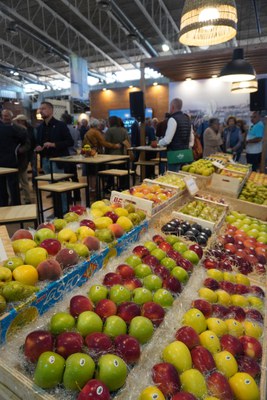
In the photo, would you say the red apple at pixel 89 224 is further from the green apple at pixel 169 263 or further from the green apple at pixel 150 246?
the green apple at pixel 169 263

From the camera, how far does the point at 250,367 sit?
107 cm

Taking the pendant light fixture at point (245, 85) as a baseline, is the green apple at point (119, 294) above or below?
below

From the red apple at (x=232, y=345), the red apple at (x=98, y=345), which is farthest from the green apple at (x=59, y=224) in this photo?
the red apple at (x=232, y=345)

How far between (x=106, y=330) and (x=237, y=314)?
621 mm

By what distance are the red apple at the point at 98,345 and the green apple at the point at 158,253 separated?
2.34 feet

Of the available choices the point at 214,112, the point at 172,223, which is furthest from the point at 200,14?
the point at 214,112

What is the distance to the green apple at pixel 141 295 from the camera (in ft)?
4.28

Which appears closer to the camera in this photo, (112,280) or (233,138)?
(112,280)

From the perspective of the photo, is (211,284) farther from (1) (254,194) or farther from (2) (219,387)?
(1) (254,194)

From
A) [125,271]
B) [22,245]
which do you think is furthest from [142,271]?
[22,245]

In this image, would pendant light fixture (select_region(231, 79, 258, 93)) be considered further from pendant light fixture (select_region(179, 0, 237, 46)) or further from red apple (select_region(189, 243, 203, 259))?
red apple (select_region(189, 243, 203, 259))

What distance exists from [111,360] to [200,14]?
2.75 meters

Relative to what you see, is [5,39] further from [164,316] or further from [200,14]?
[164,316]

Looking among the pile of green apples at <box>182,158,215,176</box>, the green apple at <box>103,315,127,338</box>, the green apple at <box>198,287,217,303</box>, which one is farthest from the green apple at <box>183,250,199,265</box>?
the pile of green apples at <box>182,158,215,176</box>
